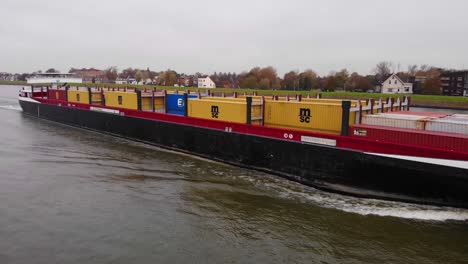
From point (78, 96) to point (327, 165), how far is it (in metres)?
25.7

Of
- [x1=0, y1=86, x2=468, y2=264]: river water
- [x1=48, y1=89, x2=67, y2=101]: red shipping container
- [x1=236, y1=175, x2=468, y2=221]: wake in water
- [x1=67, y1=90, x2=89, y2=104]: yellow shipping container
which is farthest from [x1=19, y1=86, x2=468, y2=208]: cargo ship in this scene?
[x1=48, y1=89, x2=67, y2=101]: red shipping container

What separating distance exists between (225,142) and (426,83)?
67.5m

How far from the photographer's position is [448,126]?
1298cm

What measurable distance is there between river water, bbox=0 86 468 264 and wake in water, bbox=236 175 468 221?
0.04 meters

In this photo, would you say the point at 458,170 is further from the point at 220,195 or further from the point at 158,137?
the point at 158,137

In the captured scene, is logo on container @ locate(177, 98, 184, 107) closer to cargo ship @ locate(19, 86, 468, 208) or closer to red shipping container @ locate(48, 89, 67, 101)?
cargo ship @ locate(19, 86, 468, 208)

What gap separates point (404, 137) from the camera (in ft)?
42.4

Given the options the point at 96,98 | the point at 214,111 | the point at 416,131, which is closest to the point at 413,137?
the point at 416,131

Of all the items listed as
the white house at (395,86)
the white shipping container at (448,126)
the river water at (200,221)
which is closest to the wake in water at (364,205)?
the river water at (200,221)

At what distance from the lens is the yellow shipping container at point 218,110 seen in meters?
18.5

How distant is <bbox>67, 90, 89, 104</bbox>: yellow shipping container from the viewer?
102 feet

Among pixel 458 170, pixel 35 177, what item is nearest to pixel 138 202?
pixel 35 177

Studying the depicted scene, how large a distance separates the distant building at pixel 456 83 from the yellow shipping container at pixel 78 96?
76.8 m

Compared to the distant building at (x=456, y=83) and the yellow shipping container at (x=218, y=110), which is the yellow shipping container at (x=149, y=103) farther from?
the distant building at (x=456, y=83)
